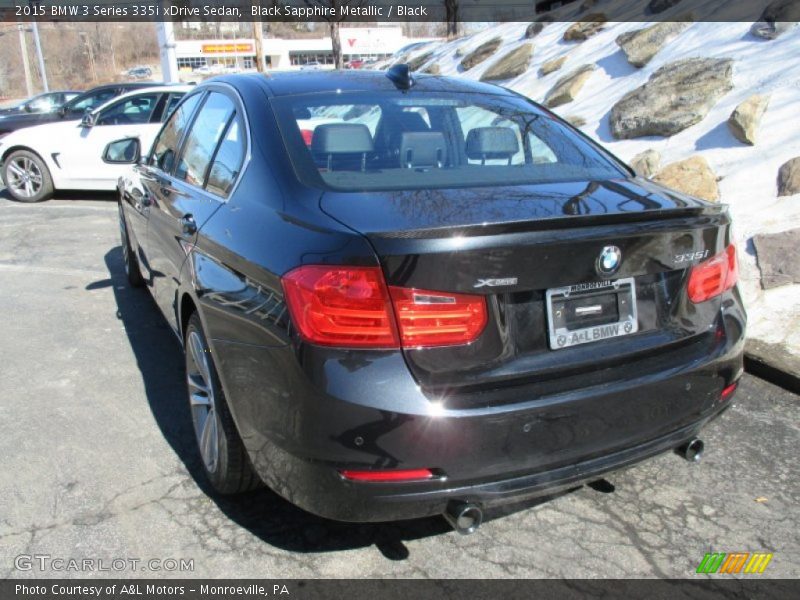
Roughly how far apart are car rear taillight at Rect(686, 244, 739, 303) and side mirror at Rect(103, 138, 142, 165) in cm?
378

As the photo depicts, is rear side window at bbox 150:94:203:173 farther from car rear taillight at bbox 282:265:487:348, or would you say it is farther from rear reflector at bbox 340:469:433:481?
rear reflector at bbox 340:469:433:481

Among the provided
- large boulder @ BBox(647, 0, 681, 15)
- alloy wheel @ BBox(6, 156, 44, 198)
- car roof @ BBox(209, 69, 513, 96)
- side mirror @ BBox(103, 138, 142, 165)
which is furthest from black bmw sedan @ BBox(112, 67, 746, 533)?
large boulder @ BBox(647, 0, 681, 15)

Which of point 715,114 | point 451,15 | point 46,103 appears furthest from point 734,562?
point 451,15

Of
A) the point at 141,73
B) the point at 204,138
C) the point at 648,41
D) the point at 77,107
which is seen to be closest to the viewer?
the point at 204,138

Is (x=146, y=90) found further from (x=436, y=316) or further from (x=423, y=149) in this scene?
(x=436, y=316)

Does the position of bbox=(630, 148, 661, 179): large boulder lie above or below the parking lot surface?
above

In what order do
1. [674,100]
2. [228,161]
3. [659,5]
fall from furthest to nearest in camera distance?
[659,5] < [674,100] < [228,161]

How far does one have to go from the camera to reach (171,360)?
4.37m

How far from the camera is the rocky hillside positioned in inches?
192

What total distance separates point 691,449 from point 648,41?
842cm

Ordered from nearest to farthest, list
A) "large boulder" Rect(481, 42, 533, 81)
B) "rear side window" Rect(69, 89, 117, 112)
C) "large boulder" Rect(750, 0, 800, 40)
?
"large boulder" Rect(750, 0, 800, 40) → "large boulder" Rect(481, 42, 533, 81) → "rear side window" Rect(69, 89, 117, 112)

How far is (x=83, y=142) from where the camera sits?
9.82 metres

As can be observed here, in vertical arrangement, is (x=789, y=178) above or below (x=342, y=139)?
below

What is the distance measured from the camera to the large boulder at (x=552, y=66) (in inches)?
436
